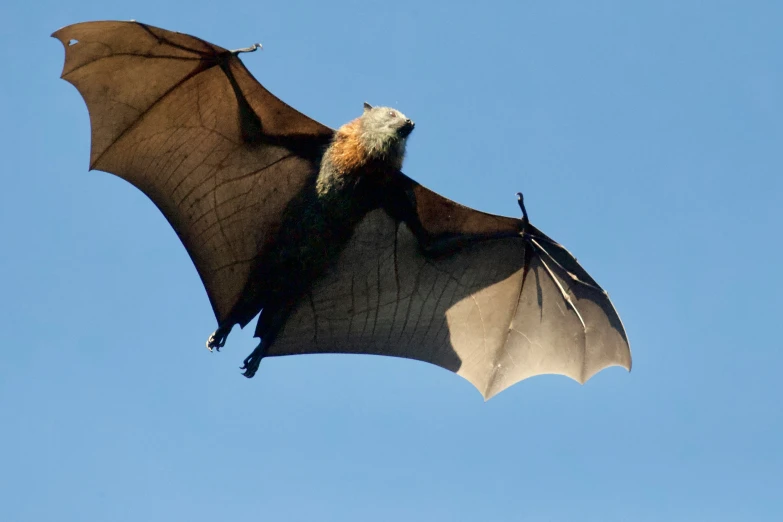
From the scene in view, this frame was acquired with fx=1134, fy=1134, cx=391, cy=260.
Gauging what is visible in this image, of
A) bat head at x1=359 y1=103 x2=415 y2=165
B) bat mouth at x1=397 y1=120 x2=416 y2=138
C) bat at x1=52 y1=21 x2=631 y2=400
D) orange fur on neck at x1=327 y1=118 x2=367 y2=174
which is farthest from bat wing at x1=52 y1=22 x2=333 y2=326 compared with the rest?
bat mouth at x1=397 y1=120 x2=416 y2=138

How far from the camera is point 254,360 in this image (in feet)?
49.6

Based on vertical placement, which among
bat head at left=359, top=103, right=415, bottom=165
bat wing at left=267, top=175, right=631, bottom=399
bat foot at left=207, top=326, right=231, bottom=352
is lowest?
bat foot at left=207, top=326, right=231, bottom=352

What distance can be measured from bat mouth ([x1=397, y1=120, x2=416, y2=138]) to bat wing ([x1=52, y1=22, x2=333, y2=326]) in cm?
103

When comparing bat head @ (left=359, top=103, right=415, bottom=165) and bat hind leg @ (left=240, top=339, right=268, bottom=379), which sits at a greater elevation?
bat head @ (left=359, top=103, right=415, bottom=165)

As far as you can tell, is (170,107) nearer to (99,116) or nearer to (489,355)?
(99,116)

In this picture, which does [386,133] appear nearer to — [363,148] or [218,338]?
[363,148]

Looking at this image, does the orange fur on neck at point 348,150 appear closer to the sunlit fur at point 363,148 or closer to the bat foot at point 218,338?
the sunlit fur at point 363,148

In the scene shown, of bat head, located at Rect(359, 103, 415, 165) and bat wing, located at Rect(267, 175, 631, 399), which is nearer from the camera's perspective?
bat head, located at Rect(359, 103, 415, 165)

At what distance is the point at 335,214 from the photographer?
47.1ft

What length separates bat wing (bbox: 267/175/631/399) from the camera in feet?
50.0

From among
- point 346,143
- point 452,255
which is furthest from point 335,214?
point 452,255

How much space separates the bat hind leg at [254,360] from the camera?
15064 millimetres

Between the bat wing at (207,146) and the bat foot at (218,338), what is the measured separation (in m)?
0.18

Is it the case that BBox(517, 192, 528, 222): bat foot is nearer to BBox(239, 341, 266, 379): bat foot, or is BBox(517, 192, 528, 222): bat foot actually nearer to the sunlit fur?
the sunlit fur
